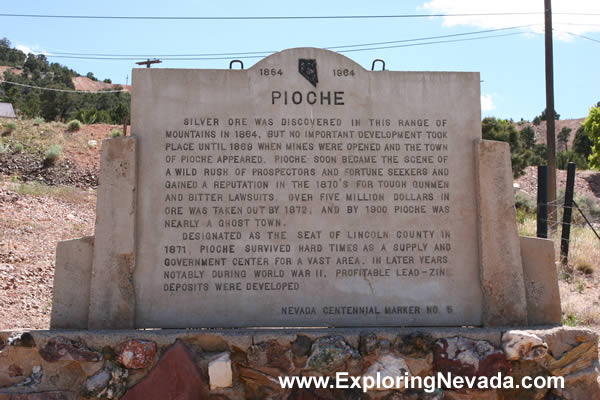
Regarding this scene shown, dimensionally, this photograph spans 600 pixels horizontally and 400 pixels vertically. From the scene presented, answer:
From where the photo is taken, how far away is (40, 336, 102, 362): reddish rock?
12.1 feet

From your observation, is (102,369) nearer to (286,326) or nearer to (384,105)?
(286,326)

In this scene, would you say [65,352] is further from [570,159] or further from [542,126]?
[542,126]

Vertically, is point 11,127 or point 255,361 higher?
point 11,127

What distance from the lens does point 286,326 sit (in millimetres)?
4066

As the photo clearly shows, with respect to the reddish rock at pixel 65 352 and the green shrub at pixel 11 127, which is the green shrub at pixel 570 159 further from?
the reddish rock at pixel 65 352

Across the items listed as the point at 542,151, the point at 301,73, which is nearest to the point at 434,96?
the point at 301,73

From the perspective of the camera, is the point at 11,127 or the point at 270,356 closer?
the point at 270,356

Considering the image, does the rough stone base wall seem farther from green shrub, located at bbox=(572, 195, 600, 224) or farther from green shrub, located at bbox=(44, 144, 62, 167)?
green shrub, located at bbox=(44, 144, 62, 167)

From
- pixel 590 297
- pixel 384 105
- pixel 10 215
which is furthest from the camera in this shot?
pixel 10 215

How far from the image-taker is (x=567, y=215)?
30.2 feet

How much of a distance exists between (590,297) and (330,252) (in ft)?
17.0

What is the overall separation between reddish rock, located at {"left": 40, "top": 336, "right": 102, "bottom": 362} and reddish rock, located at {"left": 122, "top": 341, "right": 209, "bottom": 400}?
1.23 feet

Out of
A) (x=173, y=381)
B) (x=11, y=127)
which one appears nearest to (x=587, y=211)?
(x=173, y=381)

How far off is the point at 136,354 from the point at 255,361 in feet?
2.72
